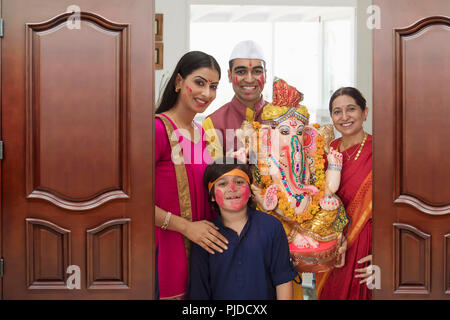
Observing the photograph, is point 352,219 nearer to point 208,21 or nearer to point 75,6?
point 208,21

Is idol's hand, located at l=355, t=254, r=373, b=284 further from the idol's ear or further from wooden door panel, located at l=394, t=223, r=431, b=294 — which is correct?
the idol's ear

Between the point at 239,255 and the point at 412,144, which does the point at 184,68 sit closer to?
the point at 239,255

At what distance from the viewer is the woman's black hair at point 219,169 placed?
2.35 m

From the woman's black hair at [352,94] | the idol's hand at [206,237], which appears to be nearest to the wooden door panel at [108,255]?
the idol's hand at [206,237]

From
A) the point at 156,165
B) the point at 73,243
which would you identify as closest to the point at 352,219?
the point at 156,165

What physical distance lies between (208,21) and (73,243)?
4.58 feet

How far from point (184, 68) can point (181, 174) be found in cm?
57

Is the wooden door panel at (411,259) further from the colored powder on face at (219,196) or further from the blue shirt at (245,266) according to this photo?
the colored powder on face at (219,196)

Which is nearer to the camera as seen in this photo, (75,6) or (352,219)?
(75,6)

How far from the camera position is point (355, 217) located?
2.44 m

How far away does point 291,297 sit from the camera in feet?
7.78

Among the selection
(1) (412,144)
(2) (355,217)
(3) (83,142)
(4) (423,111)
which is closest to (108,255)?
(3) (83,142)
